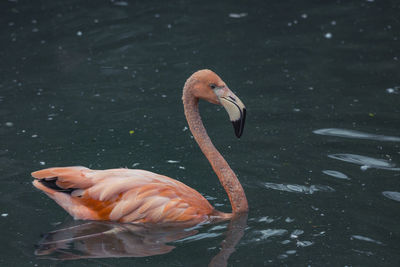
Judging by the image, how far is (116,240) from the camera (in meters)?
4.85

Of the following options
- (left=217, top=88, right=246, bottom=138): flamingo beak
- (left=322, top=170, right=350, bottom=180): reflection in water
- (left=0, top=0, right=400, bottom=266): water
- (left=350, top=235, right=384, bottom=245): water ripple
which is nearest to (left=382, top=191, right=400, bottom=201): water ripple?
(left=0, top=0, right=400, bottom=266): water

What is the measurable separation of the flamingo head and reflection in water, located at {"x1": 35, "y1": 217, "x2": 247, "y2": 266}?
35.6 inches

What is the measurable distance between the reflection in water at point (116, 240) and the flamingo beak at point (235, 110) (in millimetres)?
813

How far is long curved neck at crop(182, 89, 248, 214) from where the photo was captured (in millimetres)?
5188

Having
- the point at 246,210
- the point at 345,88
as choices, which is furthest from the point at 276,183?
the point at 345,88

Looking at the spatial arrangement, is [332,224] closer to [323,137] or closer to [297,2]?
[323,137]

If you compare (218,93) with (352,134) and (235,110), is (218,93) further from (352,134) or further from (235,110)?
(352,134)

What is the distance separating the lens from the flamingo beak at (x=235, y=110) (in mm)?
5062

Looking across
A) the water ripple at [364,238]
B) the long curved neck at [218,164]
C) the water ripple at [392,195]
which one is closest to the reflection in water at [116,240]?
the long curved neck at [218,164]

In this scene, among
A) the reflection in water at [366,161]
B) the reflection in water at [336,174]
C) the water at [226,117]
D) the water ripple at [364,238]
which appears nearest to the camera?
the water ripple at [364,238]

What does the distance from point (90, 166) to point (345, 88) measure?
3.59 m

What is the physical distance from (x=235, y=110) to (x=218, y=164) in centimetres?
58

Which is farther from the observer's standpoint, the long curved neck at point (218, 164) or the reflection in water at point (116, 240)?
the long curved neck at point (218, 164)

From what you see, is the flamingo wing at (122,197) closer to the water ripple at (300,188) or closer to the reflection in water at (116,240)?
the reflection in water at (116,240)
